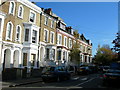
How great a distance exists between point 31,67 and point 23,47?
318 centimetres

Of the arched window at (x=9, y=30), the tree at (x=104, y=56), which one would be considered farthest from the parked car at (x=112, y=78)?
the tree at (x=104, y=56)

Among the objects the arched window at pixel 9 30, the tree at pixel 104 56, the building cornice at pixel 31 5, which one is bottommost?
the tree at pixel 104 56

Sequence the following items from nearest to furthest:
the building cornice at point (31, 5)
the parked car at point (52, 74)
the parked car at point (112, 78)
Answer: the parked car at point (112, 78), the parked car at point (52, 74), the building cornice at point (31, 5)

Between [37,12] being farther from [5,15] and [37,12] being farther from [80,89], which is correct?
[80,89]

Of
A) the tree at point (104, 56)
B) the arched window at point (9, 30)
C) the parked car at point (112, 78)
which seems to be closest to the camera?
the parked car at point (112, 78)

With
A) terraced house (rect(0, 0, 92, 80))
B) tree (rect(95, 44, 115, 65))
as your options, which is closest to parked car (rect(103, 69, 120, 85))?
terraced house (rect(0, 0, 92, 80))

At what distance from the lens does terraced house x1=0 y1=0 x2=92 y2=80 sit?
2060 centimetres

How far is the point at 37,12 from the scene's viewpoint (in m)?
27.0

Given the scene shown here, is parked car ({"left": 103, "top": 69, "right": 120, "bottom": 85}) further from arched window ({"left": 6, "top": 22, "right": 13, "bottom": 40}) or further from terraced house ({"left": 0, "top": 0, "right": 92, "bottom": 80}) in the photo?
arched window ({"left": 6, "top": 22, "right": 13, "bottom": 40})

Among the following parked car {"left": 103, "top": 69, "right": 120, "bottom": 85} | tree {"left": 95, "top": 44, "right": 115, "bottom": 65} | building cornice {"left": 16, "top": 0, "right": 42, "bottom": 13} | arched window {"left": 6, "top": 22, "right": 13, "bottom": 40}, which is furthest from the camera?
tree {"left": 95, "top": 44, "right": 115, "bottom": 65}

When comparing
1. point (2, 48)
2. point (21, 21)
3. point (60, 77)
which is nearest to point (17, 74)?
point (2, 48)

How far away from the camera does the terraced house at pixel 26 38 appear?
67.6 ft

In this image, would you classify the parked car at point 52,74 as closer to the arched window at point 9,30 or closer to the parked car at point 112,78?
the parked car at point 112,78

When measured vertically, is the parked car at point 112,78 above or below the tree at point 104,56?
below
